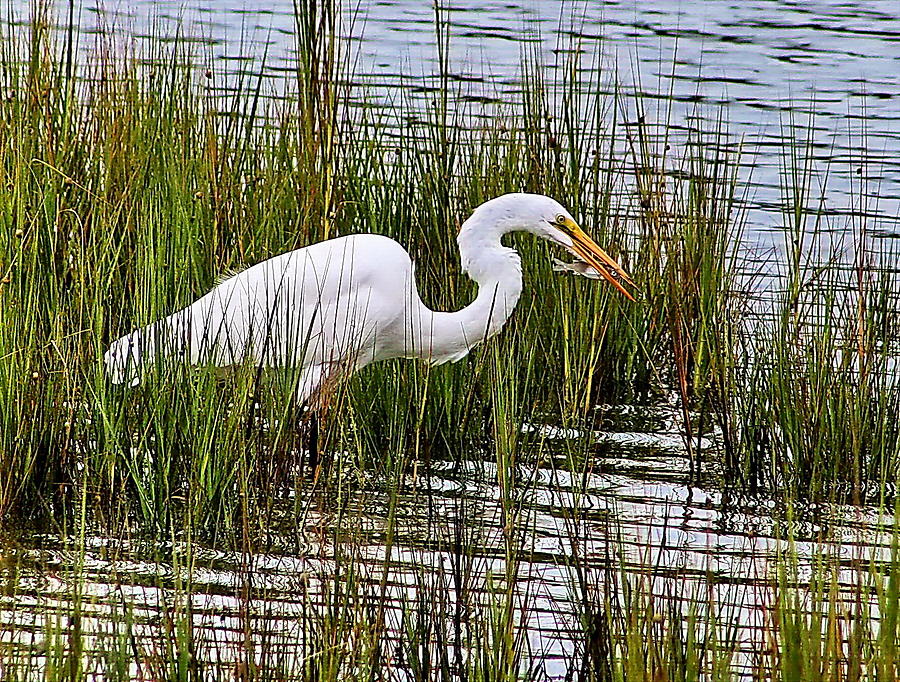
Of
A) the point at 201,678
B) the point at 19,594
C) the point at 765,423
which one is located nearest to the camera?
the point at 201,678

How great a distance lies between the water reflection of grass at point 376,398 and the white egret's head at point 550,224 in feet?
0.77

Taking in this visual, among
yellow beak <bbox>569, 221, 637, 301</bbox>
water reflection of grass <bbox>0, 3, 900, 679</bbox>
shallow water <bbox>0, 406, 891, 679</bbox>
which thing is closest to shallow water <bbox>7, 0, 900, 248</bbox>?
water reflection of grass <bbox>0, 3, 900, 679</bbox>

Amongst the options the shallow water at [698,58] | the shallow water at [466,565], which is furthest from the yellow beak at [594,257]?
the shallow water at [698,58]

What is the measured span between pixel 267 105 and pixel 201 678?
3.17 meters

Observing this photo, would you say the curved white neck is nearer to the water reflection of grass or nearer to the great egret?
the great egret

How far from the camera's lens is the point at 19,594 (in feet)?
9.43

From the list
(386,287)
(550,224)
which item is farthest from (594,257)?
(386,287)

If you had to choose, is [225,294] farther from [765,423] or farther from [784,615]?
[784,615]

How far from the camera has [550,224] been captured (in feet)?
13.6

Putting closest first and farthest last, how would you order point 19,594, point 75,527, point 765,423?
1. point 19,594
2. point 75,527
3. point 765,423

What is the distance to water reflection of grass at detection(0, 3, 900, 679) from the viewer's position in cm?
237

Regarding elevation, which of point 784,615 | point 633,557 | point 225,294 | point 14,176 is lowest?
point 633,557

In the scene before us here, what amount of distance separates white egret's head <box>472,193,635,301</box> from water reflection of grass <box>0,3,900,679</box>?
233 mm

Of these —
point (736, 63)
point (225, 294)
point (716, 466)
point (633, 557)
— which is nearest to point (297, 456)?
point (225, 294)
